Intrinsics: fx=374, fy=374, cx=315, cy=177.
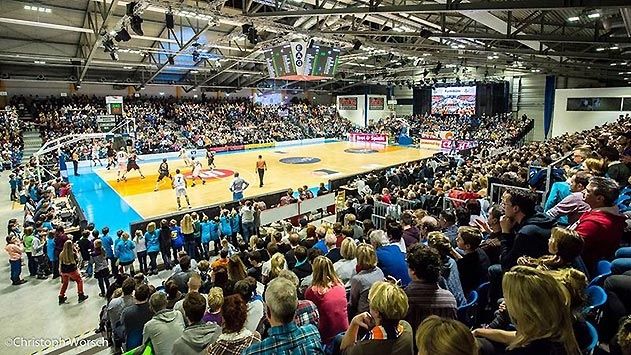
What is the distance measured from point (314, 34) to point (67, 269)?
1209cm

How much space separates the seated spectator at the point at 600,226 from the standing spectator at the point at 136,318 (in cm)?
423

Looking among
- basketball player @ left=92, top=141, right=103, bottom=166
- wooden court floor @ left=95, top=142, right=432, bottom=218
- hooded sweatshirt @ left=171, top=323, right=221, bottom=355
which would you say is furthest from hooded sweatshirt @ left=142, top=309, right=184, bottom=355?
basketball player @ left=92, top=141, right=103, bottom=166

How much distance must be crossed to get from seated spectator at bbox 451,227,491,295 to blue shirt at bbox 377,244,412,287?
21.1 inches

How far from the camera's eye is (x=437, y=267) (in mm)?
2545

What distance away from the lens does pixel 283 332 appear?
2.17 meters

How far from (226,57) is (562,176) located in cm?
2111

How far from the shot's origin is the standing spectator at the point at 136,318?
3951 millimetres

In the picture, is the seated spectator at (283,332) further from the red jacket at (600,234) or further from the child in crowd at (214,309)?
the red jacket at (600,234)

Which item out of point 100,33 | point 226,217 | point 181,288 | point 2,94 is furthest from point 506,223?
point 2,94

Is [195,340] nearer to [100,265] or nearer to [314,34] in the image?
[100,265]

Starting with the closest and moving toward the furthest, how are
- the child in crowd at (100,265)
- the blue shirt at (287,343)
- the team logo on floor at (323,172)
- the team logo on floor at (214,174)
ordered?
the blue shirt at (287,343) → the child in crowd at (100,265) → the team logo on floor at (214,174) → the team logo on floor at (323,172)

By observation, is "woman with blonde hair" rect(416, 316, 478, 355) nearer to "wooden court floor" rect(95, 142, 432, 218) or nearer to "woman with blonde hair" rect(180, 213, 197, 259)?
"woman with blonde hair" rect(180, 213, 197, 259)

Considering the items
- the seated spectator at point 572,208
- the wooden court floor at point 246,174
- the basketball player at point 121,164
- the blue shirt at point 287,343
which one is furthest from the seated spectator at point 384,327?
the basketball player at point 121,164

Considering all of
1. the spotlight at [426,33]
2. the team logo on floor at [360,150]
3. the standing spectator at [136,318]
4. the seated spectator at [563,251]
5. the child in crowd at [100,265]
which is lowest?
the team logo on floor at [360,150]
